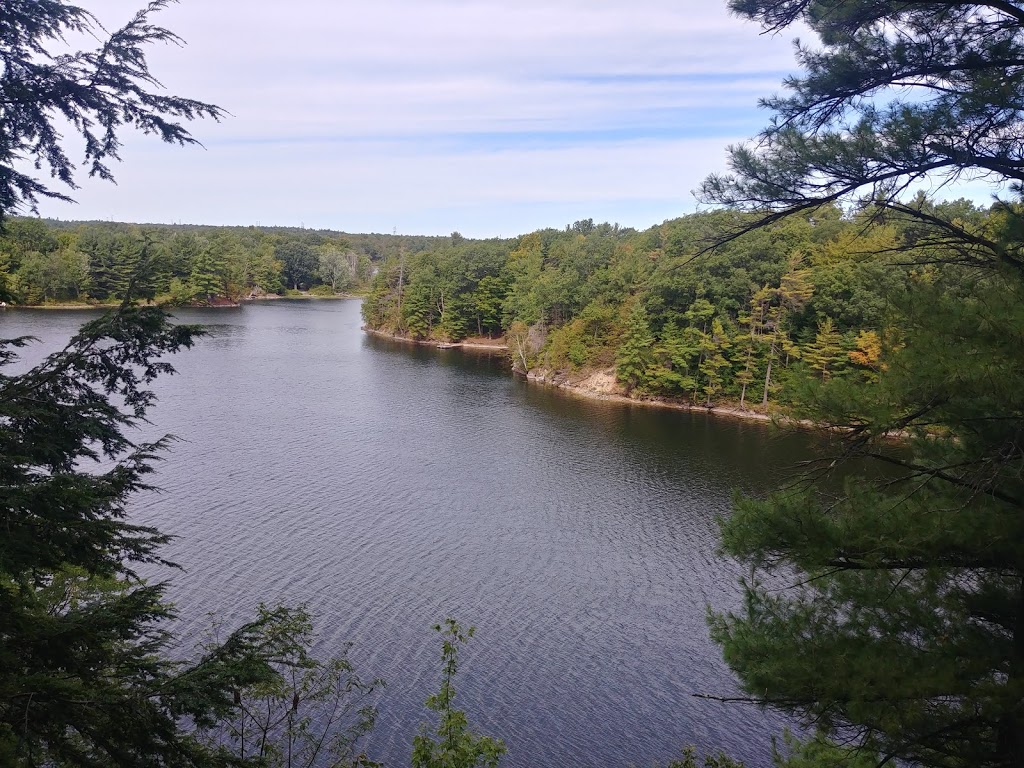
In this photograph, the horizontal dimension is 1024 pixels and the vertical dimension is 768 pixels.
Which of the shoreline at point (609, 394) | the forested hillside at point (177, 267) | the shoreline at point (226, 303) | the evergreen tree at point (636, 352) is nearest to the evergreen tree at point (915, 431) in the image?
the forested hillside at point (177, 267)

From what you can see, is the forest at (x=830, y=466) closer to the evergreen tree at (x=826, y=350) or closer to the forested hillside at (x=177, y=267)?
the forested hillside at (x=177, y=267)

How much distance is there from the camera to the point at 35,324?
4784 centimetres

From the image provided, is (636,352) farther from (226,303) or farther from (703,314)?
(226,303)

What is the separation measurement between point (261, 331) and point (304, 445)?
35.7 meters

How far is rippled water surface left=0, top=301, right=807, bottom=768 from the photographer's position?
1297cm

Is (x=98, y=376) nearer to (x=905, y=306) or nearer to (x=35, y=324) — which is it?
(x=905, y=306)

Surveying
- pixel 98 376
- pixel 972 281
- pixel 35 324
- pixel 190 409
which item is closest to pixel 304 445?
pixel 190 409

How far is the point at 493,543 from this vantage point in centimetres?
1977

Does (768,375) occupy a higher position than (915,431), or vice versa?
(915,431)

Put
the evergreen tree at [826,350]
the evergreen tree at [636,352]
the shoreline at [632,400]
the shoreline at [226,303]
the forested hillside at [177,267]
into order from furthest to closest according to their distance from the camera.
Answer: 1. the shoreline at [226,303]
2. the evergreen tree at [636,352]
3. the shoreline at [632,400]
4. the evergreen tree at [826,350]
5. the forested hillside at [177,267]

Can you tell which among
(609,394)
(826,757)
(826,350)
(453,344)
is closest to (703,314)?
(826,350)

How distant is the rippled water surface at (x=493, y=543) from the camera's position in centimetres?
1297

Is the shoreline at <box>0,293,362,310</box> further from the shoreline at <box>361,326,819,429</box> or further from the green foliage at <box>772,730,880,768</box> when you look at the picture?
the green foliage at <box>772,730,880,768</box>

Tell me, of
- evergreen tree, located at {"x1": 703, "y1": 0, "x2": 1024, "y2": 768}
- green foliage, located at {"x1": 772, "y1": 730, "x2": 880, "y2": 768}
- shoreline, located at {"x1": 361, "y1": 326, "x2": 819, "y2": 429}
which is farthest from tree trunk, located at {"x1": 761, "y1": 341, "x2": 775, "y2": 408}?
evergreen tree, located at {"x1": 703, "y1": 0, "x2": 1024, "y2": 768}
